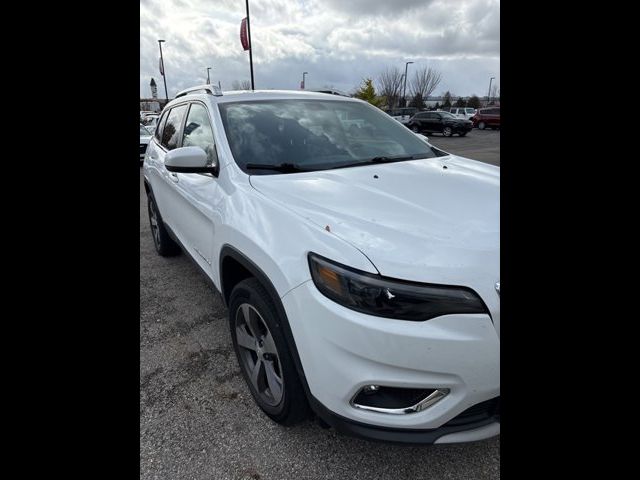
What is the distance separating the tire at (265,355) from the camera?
174 cm

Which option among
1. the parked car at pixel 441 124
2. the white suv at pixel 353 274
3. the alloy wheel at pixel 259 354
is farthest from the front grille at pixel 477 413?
the parked car at pixel 441 124

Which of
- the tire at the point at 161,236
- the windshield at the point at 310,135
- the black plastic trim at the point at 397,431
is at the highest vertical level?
the windshield at the point at 310,135

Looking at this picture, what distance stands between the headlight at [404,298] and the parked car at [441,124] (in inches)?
1006

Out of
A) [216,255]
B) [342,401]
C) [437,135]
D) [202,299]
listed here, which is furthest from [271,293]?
[437,135]

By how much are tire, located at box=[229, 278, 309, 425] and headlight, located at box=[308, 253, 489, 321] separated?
1.49ft

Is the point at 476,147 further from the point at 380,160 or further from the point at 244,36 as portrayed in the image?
the point at 380,160

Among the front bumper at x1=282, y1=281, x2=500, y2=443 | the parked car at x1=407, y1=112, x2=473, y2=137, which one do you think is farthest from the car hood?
the parked car at x1=407, y1=112, x2=473, y2=137

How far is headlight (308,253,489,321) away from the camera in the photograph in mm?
1366

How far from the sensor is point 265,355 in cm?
196

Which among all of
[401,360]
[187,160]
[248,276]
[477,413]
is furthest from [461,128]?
[401,360]

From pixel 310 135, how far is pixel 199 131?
37.3 inches

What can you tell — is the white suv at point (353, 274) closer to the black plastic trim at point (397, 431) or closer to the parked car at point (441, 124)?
the black plastic trim at point (397, 431)
